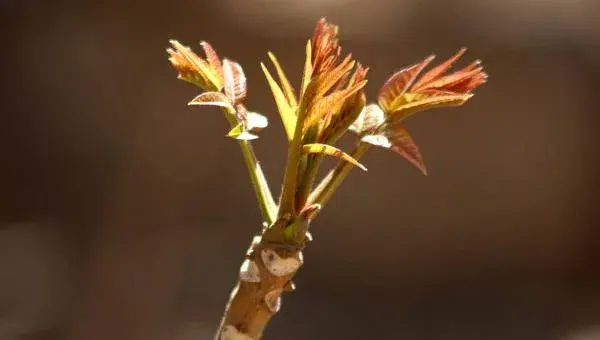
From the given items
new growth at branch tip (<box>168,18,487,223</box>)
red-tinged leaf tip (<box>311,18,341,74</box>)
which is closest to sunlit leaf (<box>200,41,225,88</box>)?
new growth at branch tip (<box>168,18,487,223</box>)

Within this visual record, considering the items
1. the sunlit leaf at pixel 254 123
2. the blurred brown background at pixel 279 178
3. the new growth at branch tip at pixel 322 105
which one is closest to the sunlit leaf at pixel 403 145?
the new growth at branch tip at pixel 322 105

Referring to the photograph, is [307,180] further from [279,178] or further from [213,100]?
[279,178]

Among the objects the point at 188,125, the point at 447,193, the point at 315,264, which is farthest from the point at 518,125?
the point at 188,125

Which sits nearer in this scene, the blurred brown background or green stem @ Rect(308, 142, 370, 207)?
green stem @ Rect(308, 142, 370, 207)

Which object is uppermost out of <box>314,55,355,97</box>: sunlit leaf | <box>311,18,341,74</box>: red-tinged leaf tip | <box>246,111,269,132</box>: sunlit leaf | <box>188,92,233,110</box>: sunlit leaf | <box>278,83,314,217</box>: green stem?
<box>311,18,341,74</box>: red-tinged leaf tip

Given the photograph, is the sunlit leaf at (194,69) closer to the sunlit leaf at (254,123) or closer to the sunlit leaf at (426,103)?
the sunlit leaf at (254,123)

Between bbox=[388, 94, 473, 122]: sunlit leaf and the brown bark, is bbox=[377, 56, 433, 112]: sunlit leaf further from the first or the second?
the brown bark

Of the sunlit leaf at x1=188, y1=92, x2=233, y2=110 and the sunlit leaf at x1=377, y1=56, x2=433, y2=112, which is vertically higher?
the sunlit leaf at x1=188, y1=92, x2=233, y2=110
